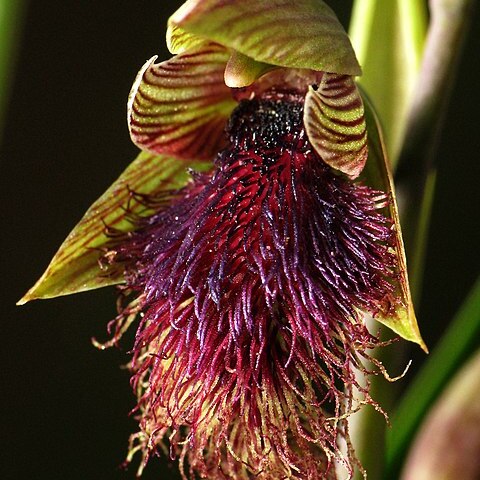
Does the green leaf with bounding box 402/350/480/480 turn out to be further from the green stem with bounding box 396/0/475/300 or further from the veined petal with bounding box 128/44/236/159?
the veined petal with bounding box 128/44/236/159

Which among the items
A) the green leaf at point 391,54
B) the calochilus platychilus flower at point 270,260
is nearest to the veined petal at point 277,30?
the calochilus platychilus flower at point 270,260

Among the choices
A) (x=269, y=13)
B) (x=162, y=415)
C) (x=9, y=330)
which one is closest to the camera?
(x=269, y=13)

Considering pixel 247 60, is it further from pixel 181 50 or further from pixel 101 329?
pixel 101 329

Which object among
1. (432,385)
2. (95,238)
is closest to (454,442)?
(432,385)

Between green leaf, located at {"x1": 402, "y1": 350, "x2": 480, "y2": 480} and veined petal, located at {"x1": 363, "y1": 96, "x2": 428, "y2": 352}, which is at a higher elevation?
veined petal, located at {"x1": 363, "y1": 96, "x2": 428, "y2": 352}

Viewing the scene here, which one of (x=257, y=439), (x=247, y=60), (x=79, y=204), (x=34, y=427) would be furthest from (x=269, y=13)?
(x=34, y=427)

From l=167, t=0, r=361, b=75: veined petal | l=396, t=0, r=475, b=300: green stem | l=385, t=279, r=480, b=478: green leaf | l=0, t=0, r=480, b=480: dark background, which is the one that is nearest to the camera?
l=167, t=0, r=361, b=75: veined petal

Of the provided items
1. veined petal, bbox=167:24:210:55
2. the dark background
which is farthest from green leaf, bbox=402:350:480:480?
the dark background
